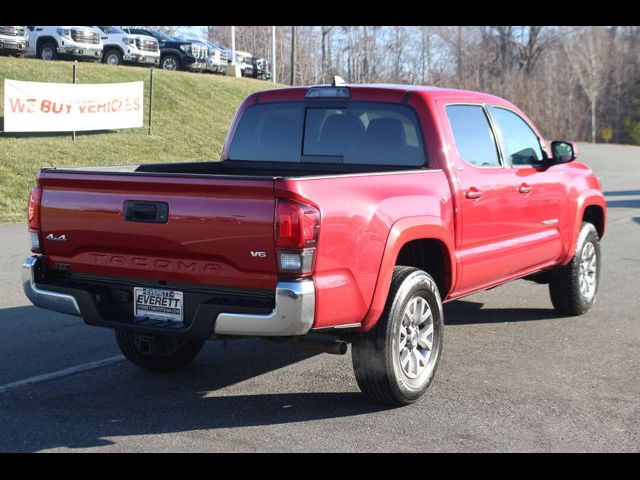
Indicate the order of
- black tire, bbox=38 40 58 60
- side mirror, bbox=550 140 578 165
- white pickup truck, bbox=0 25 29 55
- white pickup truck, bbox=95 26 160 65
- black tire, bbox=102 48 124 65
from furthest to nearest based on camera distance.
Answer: black tire, bbox=102 48 124 65 < white pickup truck, bbox=95 26 160 65 < black tire, bbox=38 40 58 60 < white pickup truck, bbox=0 25 29 55 < side mirror, bbox=550 140 578 165

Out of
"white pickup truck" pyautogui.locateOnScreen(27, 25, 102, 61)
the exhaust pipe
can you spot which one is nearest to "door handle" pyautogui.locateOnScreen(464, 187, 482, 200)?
the exhaust pipe

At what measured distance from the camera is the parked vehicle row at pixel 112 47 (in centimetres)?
2747

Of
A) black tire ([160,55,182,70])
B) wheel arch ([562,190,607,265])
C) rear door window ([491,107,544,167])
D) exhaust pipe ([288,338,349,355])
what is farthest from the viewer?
black tire ([160,55,182,70])

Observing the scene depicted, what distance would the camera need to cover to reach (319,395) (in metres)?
5.41

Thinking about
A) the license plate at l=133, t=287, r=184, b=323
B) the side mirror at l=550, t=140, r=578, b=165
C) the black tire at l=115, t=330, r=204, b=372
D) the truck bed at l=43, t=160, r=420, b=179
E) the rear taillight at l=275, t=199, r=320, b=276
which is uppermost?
the side mirror at l=550, t=140, r=578, b=165

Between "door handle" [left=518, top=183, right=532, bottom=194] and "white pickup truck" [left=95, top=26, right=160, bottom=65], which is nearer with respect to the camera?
"door handle" [left=518, top=183, right=532, bottom=194]

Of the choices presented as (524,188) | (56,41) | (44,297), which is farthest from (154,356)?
(56,41)

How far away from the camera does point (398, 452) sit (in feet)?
14.5

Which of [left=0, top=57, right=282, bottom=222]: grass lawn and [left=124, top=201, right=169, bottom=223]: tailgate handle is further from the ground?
[left=0, top=57, right=282, bottom=222]: grass lawn

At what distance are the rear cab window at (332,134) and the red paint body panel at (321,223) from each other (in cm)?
10

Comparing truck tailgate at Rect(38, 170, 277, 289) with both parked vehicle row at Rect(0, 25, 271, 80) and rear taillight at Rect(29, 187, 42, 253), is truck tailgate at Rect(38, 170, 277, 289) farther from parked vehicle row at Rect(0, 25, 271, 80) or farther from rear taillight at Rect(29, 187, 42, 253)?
parked vehicle row at Rect(0, 25, 271, 80)

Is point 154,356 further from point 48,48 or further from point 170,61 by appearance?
A: point 170,61

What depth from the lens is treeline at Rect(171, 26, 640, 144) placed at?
68750 millimetres
